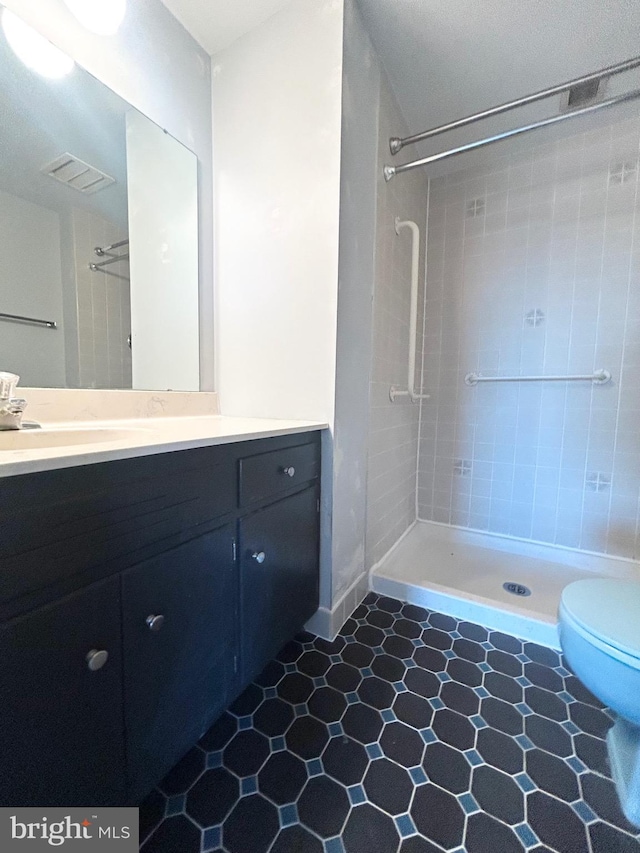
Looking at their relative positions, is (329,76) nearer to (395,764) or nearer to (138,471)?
(138,471)

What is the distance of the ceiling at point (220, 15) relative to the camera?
3.87 feet

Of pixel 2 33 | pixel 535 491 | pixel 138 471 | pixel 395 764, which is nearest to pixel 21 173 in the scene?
pixel 2 33

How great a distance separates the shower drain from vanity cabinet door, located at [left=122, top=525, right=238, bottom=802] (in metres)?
1.38

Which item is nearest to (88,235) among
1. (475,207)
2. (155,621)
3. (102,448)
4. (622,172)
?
(102,448)

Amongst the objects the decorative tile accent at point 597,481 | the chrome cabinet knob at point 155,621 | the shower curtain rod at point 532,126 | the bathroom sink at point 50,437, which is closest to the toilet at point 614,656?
the chrome cabinet knob at point 155,621

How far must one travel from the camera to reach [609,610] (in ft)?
2.82

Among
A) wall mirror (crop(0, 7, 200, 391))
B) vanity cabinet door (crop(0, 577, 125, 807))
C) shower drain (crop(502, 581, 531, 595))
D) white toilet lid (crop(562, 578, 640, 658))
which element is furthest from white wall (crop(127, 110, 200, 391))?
shower drain (crop(502, 581, 531, 595))

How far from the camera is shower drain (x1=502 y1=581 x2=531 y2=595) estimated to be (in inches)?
64.6

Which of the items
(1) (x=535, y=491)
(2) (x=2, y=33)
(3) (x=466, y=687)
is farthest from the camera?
(1) (x=535, y=491)

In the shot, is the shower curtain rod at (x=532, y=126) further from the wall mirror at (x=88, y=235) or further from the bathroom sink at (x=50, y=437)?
the bathroom sink at (x=50, y=437)

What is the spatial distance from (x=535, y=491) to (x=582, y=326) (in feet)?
3.04

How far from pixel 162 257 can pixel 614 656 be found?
1.75 metres

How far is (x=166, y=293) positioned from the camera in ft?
4.33

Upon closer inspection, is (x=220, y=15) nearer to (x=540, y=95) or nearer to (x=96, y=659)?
(x=540, y=95)
